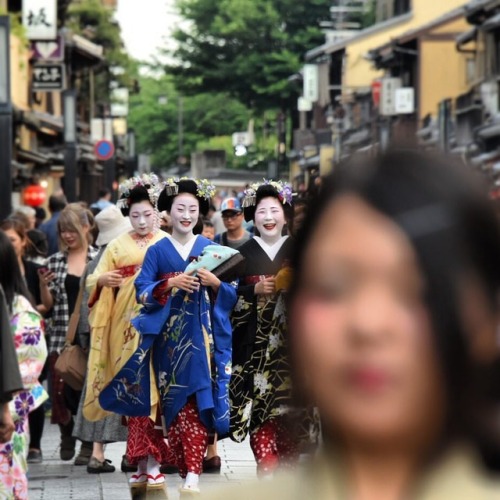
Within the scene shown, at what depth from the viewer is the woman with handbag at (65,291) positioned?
38.9 feet

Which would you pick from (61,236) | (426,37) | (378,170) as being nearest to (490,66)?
(426,37)

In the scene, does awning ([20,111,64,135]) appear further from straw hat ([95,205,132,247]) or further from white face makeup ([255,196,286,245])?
white face makeup ([255,196,286,245])

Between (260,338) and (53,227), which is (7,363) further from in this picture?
(53,227)

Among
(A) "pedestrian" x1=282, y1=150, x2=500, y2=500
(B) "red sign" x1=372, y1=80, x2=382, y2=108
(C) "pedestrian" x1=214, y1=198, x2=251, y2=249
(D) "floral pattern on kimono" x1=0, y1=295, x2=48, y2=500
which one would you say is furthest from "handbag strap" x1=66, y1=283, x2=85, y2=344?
(B) "red sign" x1=372, y1=80, x2=382, y2=108

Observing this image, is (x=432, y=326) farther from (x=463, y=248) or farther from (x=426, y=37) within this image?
(x=426, y=37)

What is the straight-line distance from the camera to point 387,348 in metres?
1.61

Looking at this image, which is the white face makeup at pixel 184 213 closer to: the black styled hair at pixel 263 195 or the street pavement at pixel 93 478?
the black styled hair at pixel 263 195

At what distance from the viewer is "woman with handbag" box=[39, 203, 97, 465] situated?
38.9ft

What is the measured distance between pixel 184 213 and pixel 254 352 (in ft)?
3.17

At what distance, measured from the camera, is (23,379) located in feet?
28.7

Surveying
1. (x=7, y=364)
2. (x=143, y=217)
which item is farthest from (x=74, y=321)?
(x=7, y=364)

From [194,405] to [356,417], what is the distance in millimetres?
8131

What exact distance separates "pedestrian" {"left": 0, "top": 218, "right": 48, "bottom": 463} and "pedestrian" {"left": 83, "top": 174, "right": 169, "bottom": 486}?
0.82 meters

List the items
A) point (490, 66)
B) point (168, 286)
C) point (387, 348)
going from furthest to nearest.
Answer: point (490, 66)
point (168, 286)
point (387, 348)
